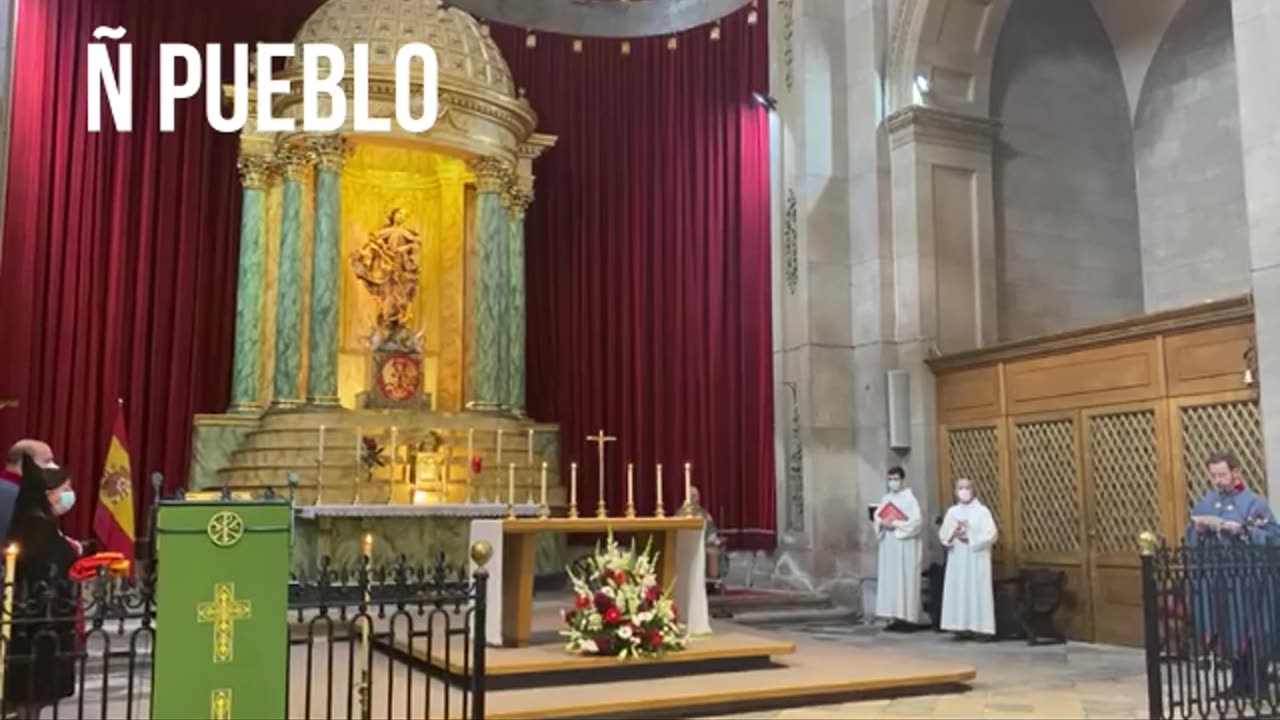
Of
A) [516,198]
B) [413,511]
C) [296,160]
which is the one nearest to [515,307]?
[516,198]

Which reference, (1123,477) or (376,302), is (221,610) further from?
(376,302)

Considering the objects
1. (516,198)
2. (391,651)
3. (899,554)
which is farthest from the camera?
(516,198)

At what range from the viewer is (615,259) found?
49.6 feet

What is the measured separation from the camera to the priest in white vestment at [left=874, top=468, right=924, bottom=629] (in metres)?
10.7

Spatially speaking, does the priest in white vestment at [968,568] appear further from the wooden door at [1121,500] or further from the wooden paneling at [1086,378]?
the wooden paneling at [1086,378]

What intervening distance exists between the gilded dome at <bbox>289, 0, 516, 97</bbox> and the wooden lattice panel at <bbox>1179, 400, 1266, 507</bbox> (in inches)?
308

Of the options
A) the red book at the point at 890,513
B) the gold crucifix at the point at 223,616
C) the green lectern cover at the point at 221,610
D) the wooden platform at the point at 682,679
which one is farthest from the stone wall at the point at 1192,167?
the gold crucifix at the point at 223,616

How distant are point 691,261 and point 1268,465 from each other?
8109 mm

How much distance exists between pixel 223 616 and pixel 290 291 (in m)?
7.86

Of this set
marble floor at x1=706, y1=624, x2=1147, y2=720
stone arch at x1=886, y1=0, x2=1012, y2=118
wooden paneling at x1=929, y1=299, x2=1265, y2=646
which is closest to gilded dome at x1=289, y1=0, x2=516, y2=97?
stone arch at x1=886, y1=0, x2=1012, y2=118

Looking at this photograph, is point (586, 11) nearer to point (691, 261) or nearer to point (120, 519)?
point (691, 261)

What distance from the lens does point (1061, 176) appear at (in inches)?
530

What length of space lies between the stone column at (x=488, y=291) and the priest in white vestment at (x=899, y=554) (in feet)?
14.6

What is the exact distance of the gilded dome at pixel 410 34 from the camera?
12.8 m
